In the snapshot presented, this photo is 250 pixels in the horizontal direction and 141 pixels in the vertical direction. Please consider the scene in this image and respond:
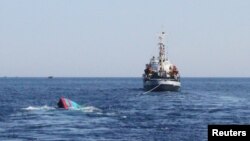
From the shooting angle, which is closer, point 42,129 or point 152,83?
point 42,129

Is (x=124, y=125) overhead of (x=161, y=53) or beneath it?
beneath

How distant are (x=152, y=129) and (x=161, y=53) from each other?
349 feet

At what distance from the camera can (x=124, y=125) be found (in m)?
62.6

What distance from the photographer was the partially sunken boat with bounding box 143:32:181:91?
492 ft

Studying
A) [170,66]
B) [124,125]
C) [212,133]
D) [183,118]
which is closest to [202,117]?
[183,118]

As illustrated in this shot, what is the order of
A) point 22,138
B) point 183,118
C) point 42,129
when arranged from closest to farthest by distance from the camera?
Result: point 22,138, point 42,129, point 183,118

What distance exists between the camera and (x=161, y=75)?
15575cm

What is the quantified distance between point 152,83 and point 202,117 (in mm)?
80267

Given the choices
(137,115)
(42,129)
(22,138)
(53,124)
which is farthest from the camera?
(137,115)

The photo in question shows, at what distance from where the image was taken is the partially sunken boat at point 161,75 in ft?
492

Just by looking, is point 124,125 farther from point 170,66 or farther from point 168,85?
point 170,66

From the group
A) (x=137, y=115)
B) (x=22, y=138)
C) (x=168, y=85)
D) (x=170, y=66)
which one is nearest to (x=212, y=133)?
(x=22, y=138)

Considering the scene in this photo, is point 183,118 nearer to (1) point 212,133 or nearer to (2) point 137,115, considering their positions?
(2) point 137,115

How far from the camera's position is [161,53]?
164000 millimetres
